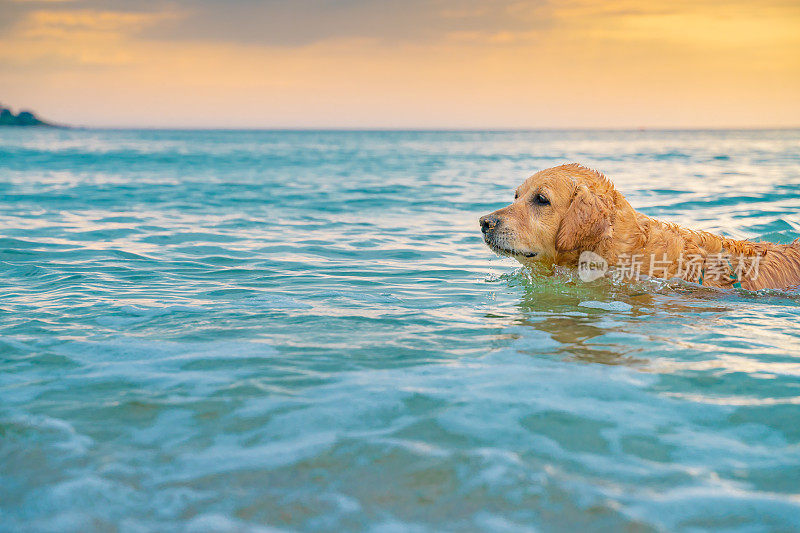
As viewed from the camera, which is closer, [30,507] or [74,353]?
[30,507]

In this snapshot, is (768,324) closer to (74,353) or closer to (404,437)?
(404,437)

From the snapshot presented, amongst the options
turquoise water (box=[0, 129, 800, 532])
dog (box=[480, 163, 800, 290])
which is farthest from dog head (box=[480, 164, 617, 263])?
turquoise water (box=[0, 129, 800, 532])

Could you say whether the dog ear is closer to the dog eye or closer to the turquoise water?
the dog eye

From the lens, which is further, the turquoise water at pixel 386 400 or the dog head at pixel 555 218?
the dog head at pixel 555 218

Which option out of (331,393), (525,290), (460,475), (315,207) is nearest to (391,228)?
(315,207)

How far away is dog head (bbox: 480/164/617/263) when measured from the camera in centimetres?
593

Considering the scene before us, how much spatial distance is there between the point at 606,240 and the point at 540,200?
67 cm

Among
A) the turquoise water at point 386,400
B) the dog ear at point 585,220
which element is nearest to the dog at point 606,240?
the dog ear at point 585,220

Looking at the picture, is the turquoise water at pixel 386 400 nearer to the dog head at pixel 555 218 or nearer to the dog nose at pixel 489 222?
the dog head at pixel 555 218

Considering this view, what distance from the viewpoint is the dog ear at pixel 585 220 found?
5910 mm

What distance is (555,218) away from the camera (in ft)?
19.7

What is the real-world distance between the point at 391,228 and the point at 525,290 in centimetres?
517

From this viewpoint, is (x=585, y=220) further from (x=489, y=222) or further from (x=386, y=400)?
(x=386, y=400)

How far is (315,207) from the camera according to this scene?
15.0 m
